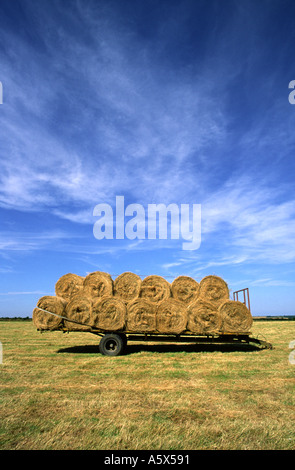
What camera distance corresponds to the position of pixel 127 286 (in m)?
11.1

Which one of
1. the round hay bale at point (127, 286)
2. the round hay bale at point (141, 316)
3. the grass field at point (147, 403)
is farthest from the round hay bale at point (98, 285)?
the grass field at point (147, 403)

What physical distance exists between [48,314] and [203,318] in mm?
5586

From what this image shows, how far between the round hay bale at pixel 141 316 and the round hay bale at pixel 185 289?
1048 mm

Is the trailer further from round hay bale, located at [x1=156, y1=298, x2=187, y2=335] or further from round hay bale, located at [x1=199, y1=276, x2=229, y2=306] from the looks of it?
round hay bale, located at [x1=199, y1=276, x2=229, y2=306]

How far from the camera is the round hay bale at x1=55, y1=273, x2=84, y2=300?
11.6 meters

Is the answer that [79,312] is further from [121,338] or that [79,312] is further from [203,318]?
[203,318]

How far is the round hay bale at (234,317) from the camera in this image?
34.8 feet

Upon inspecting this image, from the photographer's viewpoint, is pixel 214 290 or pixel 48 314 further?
pixel 214 290

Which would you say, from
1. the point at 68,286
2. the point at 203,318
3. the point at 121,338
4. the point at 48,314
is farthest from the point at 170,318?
the point at 48,314

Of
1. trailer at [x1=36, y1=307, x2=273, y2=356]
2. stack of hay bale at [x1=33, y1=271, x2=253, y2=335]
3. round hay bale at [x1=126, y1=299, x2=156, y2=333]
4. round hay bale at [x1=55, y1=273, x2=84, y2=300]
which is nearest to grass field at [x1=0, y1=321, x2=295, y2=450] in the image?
trailer at [x1=36, y1=307, x2=273, y2=356]

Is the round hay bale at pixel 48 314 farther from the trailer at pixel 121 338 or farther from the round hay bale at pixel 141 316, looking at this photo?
the round hay bale at pixel 141 316

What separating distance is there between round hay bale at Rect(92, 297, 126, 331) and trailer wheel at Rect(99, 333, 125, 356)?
270 millimetres

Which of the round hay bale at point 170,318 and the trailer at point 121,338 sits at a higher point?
the round hay bale at point 170,318
